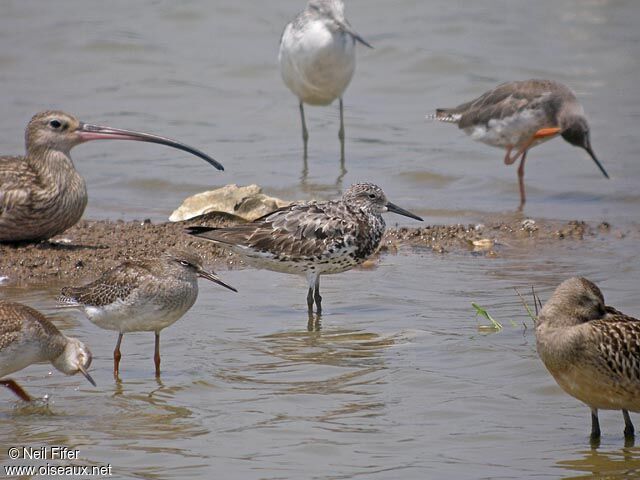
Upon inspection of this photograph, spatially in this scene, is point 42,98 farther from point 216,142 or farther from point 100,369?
point 100,369

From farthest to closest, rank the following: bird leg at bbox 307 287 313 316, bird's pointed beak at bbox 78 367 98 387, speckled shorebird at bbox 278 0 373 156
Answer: speckled shorebird at bbox 278 0 373 156 < bird leg at bbox 307 287 313 316 < bird's pointed beak at bbox 78 367 98 387

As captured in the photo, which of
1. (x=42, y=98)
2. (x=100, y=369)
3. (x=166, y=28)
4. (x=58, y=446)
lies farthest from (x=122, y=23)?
(x=58, y=446)

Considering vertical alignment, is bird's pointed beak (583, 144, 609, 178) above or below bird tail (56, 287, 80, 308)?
above

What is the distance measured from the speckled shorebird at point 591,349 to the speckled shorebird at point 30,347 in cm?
281

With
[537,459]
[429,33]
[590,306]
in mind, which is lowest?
[537,459]

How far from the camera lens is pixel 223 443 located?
7.43 m

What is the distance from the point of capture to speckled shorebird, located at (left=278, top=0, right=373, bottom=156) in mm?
16594

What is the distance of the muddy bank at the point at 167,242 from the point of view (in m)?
11.0

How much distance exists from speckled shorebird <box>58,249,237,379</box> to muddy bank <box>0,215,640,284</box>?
6.84 feet

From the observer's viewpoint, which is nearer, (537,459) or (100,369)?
(537,459)

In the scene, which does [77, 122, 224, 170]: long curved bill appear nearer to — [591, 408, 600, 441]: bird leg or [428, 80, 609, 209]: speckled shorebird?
[428, 80, 609, 209]: speckled shorebird

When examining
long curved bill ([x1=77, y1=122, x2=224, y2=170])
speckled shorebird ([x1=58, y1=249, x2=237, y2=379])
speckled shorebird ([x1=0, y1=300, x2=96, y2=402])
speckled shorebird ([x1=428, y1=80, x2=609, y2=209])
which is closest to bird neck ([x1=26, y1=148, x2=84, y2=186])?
long curved bill ([x1=77, y1=122, x2=224, y2=170])

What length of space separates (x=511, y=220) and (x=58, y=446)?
701 centimetres

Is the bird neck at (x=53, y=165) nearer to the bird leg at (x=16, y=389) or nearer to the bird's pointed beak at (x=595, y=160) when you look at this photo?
the bird leg at (x=16, y=389)
